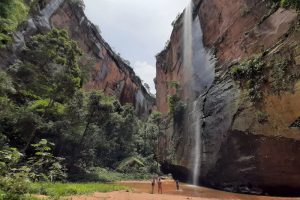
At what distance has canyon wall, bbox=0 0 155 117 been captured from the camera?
34.7m

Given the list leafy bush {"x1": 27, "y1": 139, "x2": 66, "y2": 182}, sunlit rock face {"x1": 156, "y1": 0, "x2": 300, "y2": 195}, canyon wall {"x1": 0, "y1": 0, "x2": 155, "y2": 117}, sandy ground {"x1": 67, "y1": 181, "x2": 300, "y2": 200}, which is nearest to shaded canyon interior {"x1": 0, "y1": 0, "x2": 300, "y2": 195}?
sunlit rock face {"x1": 156, "y1": 0, "x2": 300, "y2": 195}

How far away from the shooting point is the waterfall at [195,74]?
32150mm

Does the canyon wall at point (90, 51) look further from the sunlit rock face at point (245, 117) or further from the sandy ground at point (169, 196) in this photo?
the sandy ground at point (169, 196)

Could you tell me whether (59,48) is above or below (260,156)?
above

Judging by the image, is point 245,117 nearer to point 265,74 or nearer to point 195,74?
point 265,74

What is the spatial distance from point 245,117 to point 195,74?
15890 millimetres

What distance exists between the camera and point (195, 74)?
128ft

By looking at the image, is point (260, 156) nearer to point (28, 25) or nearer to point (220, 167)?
point (220, 167)

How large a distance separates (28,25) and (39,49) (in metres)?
8.80

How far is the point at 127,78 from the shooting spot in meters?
73.5

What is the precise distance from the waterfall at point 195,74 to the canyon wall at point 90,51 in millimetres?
12179

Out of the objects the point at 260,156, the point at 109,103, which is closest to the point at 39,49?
the point at 109,103

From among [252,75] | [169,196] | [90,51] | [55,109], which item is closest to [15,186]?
[169,196]

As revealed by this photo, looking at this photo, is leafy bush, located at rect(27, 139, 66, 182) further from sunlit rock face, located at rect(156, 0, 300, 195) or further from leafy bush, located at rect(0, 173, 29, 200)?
sunlit rock face, located at rect(156, 0, 300, 195)
